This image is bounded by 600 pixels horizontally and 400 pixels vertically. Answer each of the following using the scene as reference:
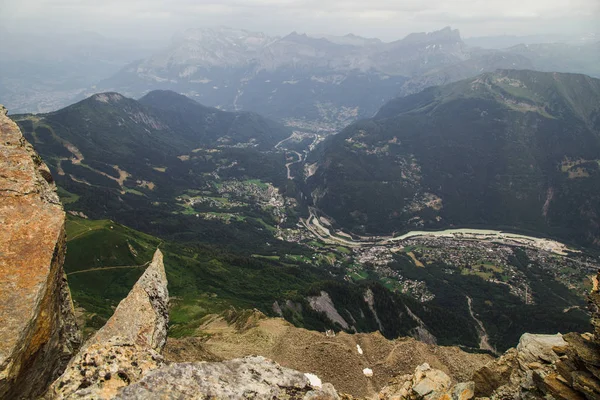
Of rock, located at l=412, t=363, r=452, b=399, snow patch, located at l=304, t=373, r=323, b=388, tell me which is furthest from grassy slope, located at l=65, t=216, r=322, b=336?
rock, located at l=412, t=363, r=452, b=399

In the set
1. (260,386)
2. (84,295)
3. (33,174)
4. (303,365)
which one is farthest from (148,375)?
(84,295)

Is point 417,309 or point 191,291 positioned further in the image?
point 417,309

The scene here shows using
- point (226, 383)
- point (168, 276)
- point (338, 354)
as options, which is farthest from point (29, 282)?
point (168, 276)

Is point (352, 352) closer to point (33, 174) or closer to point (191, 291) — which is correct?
point (33, 174)

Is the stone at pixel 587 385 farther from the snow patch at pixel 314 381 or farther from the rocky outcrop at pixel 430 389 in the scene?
the snow patch at pixel 314 381

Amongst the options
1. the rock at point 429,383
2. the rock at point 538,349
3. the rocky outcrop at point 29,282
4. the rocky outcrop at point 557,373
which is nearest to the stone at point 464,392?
the rock at point 429,383

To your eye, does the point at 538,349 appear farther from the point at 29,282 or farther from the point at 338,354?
the point at 29,282
